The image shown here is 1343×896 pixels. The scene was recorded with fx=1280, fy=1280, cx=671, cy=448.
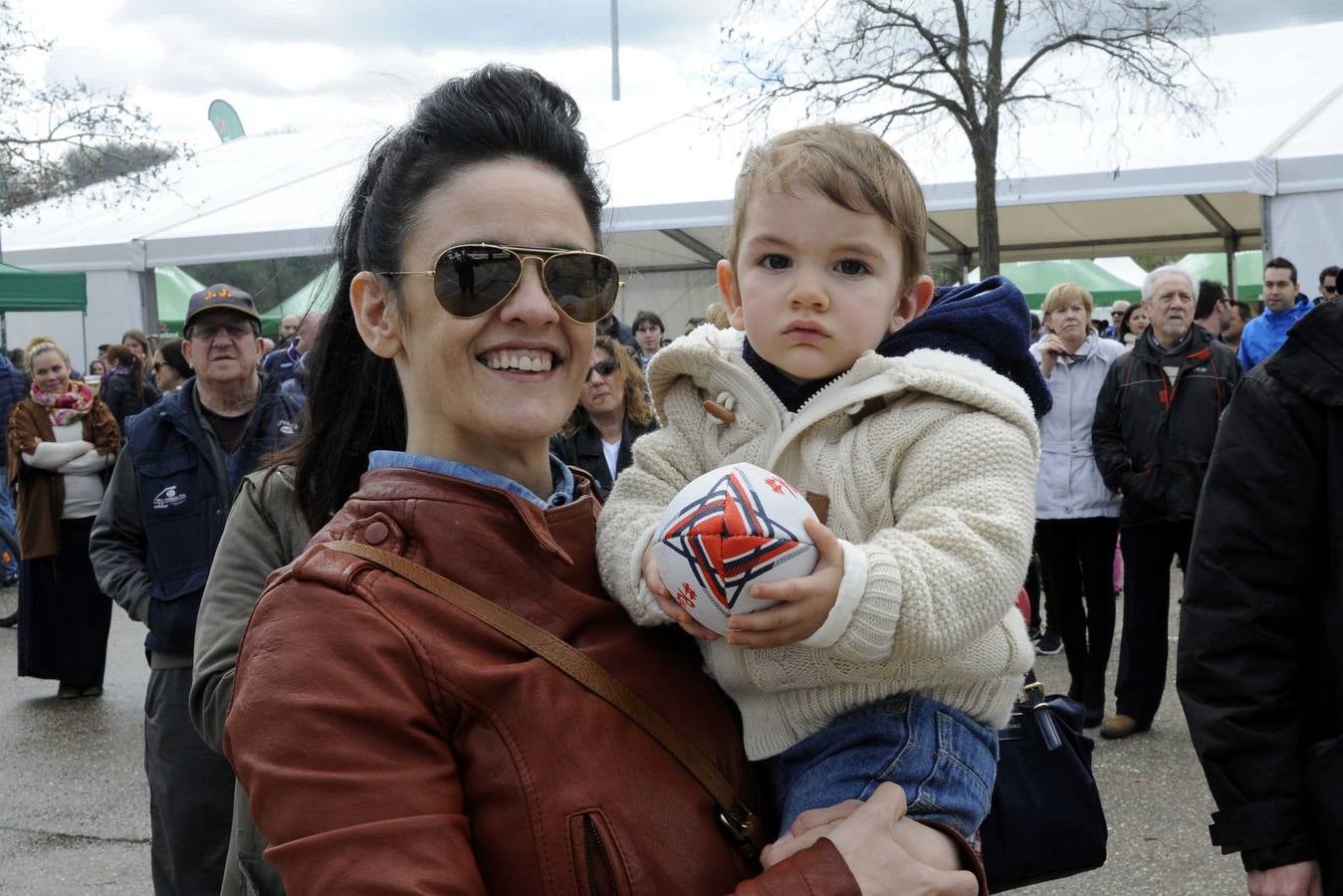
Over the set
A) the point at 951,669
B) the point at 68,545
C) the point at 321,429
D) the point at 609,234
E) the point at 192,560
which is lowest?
the point at 68,545

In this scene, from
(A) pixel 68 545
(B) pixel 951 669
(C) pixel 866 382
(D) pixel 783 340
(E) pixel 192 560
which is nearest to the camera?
(B) pixel 951 669

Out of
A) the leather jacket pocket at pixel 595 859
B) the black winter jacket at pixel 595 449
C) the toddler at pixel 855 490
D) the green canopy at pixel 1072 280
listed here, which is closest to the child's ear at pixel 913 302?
the toddler at pixel 855 490

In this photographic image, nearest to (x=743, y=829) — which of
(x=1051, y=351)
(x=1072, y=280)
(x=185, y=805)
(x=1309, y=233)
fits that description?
(x=185, y=805)

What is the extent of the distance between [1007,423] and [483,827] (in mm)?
872

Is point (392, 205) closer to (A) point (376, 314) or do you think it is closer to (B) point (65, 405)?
(A) point (376, 314)

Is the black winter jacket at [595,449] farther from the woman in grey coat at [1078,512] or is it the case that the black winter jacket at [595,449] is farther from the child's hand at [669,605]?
the child's hand at [669,605]

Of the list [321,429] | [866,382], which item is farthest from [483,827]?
[321,429]

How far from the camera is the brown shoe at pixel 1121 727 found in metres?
6.48

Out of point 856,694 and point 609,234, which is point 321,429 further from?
point 856,694

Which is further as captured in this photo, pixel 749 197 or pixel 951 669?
pixel 749 197

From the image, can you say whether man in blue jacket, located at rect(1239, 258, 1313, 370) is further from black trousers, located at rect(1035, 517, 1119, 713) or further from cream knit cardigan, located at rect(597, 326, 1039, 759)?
cream knit cardigan, located at rect(597, 326, 1039, 759)

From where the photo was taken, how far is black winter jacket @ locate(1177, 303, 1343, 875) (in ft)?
7.89

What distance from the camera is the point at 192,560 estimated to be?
4.21 meters

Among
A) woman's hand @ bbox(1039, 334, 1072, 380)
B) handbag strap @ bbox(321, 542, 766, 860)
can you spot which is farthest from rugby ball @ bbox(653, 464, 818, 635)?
woman's hand @ bbox(1039, 334, 1072, 380)
